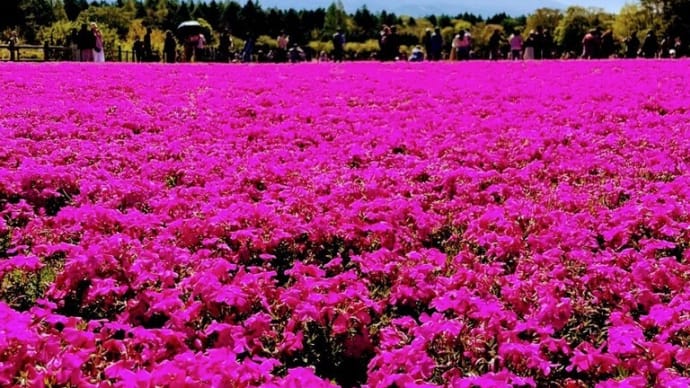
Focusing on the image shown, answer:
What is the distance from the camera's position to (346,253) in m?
6.31

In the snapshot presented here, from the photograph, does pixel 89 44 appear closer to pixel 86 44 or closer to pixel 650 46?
pixel 86 44

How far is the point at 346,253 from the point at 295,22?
12092 centimetres

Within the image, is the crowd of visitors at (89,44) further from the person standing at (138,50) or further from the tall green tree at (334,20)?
the tall green tree at (334,20)

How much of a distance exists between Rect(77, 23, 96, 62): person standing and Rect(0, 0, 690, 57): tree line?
16.0 m

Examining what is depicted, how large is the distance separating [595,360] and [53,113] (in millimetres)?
10766

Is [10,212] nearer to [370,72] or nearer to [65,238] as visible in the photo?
[65,238]

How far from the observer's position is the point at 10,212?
707cm

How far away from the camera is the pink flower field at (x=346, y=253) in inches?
168

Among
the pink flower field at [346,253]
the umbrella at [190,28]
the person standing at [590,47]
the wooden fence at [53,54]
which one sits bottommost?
the pink flower field at [346,253]

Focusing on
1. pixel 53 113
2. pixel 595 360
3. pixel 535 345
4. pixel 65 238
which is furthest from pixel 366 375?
pixel 53 113

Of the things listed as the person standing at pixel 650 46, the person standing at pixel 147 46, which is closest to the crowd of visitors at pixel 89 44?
the person standing at pixel 147 46

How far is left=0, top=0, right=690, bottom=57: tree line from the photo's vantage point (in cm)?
6465

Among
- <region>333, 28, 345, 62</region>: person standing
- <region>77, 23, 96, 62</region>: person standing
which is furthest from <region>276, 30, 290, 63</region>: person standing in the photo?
<region>77, 23, 96, 62</region>: person standing

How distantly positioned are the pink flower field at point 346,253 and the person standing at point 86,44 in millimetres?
19080
